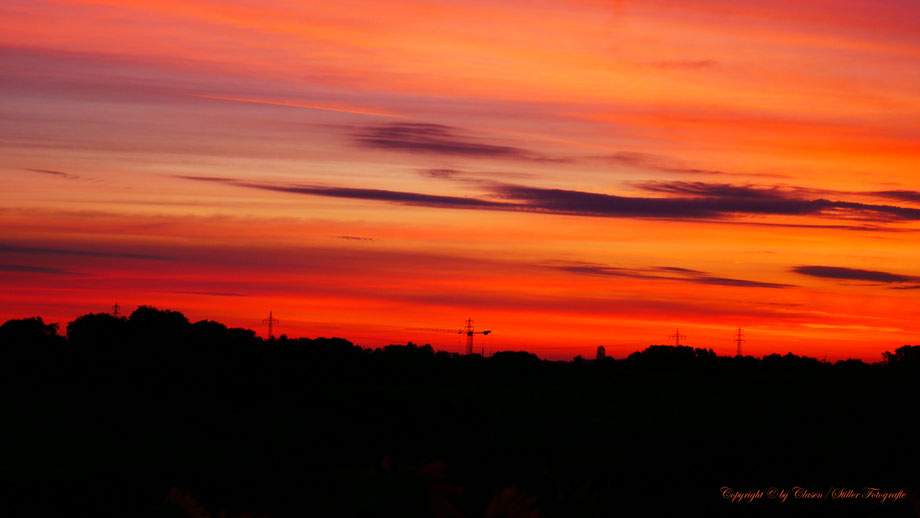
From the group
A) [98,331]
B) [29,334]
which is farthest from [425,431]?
[29,334]

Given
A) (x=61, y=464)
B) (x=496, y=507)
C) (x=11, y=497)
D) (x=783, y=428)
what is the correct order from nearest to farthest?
(x=496, y=507) → (x=11, y=497) → (x=61, y=464) → (x=783, y=428)

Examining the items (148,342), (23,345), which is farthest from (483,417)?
(23,345)

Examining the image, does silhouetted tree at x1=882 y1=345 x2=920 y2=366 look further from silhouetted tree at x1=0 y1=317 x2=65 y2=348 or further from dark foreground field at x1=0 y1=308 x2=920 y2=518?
silhouetted tree at x1=0 y1=317 x2=65 y2=348

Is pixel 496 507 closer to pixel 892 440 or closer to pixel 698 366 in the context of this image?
pixel 892 440

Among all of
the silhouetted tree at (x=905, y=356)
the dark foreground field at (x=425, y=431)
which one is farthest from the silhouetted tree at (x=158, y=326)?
the silhouetted tree at (x=905, y=356)

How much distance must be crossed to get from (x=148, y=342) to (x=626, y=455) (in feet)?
193

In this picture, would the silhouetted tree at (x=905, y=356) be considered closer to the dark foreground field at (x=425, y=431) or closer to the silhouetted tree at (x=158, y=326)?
the dark foreground field at (x=425, y=431)

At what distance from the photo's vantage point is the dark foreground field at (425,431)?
159 ft

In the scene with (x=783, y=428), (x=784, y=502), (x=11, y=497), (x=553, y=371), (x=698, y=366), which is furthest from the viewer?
(x=698, y=366)

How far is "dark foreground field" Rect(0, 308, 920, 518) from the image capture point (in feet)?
159

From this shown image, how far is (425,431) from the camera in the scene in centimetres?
7100

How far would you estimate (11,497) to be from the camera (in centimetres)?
4522

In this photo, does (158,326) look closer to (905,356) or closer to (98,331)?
(98,331)

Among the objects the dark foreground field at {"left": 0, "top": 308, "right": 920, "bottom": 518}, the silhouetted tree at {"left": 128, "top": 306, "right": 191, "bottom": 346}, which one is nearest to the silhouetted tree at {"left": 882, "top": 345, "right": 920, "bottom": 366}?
the dark foreground field at {"left": 0, "top": 308, "right": 920, "bottom": 518}
